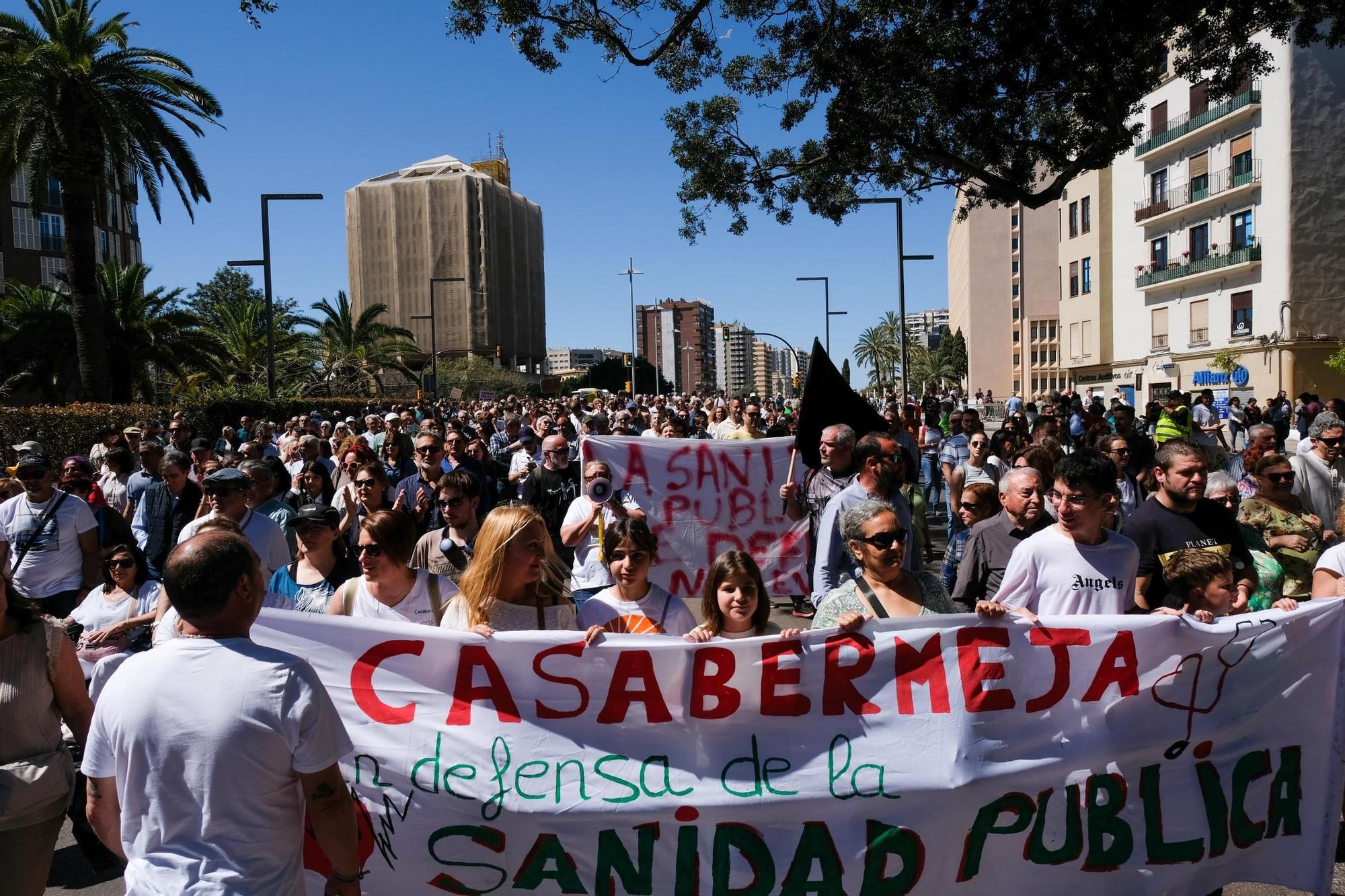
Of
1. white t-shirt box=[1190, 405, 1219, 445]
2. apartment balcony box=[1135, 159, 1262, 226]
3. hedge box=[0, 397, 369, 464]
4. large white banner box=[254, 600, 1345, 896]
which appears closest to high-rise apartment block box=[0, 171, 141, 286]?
hedge box=[0, 397, 369, 464]

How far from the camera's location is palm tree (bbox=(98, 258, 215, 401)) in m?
28.4

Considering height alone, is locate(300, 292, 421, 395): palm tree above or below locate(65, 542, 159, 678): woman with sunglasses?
above

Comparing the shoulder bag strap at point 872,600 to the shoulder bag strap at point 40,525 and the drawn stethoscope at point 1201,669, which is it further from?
the shoulder bag strap at point 40,525

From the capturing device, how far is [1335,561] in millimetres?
4105

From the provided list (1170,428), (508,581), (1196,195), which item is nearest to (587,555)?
(508,581)

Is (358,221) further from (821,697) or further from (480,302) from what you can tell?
(821,697)

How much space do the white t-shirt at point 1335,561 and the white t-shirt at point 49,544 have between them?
6.44m

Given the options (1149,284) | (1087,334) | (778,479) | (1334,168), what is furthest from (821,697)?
(1087,334)

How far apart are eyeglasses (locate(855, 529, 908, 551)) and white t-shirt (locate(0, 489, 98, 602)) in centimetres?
489

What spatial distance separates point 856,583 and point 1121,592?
1.11 m

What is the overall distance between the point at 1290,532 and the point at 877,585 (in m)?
2.90

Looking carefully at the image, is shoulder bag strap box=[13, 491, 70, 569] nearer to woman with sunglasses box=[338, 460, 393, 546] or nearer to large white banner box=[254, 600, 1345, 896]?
woman with sunglasses box=[338, 460, 393, 546]

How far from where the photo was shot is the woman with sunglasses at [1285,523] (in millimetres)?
5371

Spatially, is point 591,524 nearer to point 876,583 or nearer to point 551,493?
point 551,493
